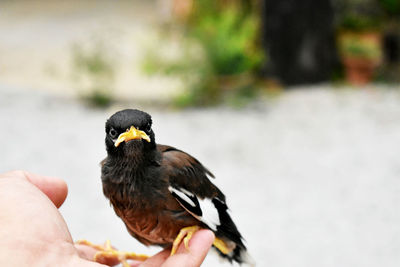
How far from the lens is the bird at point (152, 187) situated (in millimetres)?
1940

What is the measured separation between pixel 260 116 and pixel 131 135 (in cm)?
464

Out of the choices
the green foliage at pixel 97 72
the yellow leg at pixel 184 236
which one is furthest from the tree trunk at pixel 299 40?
the yellow leg at pixel 184 236

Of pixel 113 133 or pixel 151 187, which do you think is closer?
pixel 113 133

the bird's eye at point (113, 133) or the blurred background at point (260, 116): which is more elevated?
the bird's eye at point (113, 133)

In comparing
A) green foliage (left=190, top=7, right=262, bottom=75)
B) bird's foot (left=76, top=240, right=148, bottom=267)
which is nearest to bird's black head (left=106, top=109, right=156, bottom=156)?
bird's foot (left=76, top=240, right=148, bottom=267)

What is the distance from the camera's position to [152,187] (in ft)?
6.55

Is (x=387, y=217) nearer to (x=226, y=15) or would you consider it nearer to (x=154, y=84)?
(x=226, y=15)

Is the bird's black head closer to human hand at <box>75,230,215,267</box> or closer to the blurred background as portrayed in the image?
human hand at <box>75,230,215,267</box>

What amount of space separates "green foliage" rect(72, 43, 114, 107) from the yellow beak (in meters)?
4.91

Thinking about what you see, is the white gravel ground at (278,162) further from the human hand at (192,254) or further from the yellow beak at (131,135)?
the yellow beak at (131,135)

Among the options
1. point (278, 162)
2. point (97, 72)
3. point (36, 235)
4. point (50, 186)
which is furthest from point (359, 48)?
point (36, 235)

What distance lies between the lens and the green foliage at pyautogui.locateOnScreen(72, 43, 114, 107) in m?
6.62

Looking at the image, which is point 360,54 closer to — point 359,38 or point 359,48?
point 359,48

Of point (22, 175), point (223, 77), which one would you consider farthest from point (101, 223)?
point (223, 77)
